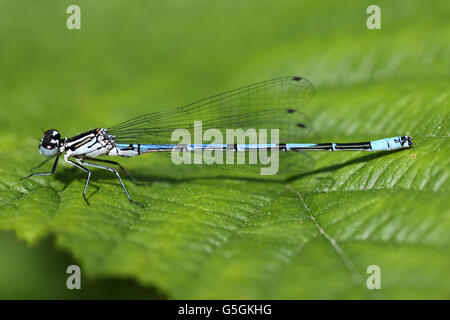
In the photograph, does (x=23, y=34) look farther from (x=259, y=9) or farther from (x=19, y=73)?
(x=259, y=9)

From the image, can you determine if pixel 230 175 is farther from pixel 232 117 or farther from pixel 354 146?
pixel 354 146

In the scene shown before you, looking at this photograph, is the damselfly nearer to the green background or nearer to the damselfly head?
the damselfly head

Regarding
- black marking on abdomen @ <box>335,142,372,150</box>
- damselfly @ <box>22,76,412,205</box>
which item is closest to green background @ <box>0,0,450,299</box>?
black marking on abdomen @ <box>335,142,372,150</box>

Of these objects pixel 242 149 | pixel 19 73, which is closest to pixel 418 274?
pixel 242 149

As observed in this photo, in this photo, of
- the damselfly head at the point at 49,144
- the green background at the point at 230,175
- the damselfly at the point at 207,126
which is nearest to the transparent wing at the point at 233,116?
the damselfly at the point at 207,126

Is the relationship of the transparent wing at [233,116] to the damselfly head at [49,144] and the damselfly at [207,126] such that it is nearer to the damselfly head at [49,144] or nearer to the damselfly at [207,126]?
the damselfly at [207,126]

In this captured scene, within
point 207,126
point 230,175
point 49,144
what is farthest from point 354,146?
point 49,144
